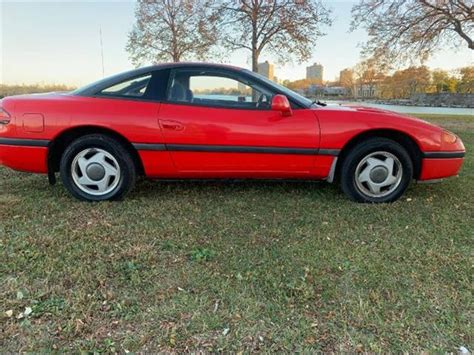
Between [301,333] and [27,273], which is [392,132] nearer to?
[301,333]

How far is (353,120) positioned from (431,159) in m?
0.86

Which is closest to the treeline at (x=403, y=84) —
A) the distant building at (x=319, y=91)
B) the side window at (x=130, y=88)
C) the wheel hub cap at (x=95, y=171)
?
the distant building at (x=319, y=91)

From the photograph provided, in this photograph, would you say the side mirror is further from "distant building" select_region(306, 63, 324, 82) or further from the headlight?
"distant building" select_region(306, 63, 324, 82)

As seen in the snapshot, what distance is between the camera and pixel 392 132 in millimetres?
3520

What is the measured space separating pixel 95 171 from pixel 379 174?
273cm

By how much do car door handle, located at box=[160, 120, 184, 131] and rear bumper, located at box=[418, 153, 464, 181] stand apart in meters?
2.34

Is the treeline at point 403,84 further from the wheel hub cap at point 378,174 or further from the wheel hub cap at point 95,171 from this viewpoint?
the wheel hub cap at point 95,171

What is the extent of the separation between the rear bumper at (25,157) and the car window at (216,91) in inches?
52.2

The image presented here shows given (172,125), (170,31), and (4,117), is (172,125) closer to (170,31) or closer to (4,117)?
(4,117)

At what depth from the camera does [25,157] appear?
343cm

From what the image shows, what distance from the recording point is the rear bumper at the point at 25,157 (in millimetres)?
3400

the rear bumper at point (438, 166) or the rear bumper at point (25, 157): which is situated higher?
the rear bumper at point (25, 157)

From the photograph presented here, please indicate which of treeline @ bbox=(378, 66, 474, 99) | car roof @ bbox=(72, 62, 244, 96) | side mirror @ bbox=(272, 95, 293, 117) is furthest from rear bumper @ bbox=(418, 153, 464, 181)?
treeline @ bbox=(378, 66, 474, 99)

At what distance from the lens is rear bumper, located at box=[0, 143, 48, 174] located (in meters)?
3.40
